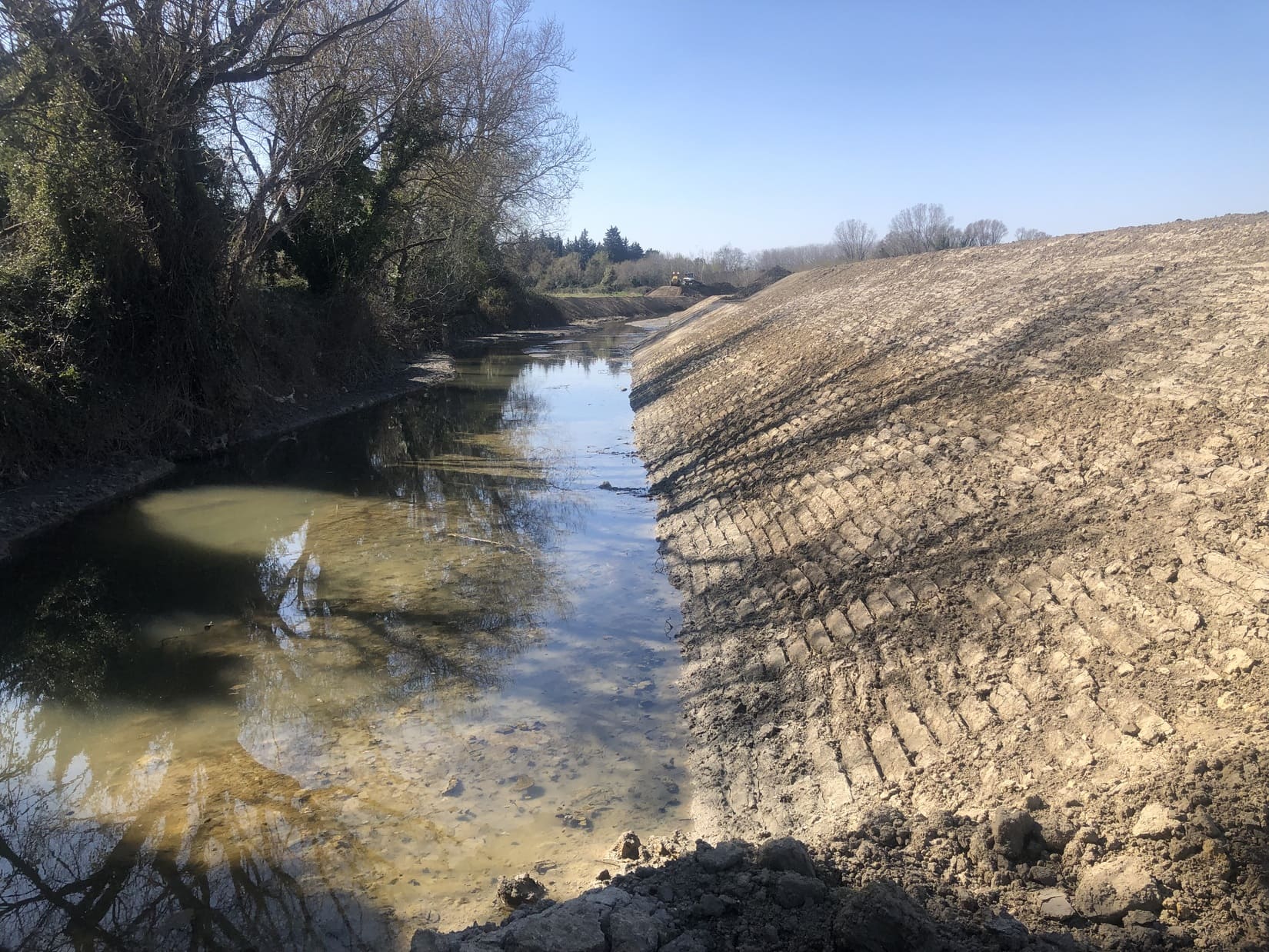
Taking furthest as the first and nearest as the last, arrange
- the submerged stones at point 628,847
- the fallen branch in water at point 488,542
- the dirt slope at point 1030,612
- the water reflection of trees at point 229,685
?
1. the fallen branch in water at point 488,542
2. the submerged stones at point 628,847
3. the water reflection of trees at point 229,685
4. the dirt slope at point 1030,612

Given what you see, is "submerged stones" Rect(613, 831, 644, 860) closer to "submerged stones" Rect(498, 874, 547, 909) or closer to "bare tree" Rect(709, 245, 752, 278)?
"submerged stones" Rect(498, 874, 547, 909)

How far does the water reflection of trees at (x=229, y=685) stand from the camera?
4418 millimetres

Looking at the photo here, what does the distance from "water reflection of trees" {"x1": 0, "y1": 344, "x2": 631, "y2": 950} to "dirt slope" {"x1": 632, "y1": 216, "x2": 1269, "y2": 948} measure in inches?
90.0

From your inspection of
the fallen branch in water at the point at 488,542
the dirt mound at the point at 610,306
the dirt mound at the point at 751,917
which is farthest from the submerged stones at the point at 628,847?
the dirt mound at the point at 610,306

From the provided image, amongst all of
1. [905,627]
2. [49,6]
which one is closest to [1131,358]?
[905,627]

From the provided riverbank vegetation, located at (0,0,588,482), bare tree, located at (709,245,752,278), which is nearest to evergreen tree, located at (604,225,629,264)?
bare tree, located at (709,245,752,278)

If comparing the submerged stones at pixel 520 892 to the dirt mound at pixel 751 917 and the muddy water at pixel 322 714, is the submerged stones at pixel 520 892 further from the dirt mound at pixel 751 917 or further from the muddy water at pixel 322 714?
the dirt mound at pixel 751 917

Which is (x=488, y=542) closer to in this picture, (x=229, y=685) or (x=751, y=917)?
(x=229, y=685)

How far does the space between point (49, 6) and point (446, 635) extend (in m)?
9.98

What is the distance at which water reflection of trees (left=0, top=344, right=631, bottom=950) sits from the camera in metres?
4.42

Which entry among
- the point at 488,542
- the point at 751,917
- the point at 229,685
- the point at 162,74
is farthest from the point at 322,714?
the point at 162,74

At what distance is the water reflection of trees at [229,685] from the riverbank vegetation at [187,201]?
2.48 m

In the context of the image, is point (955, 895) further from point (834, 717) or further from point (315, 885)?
point (315, 885)

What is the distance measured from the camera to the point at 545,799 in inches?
211
